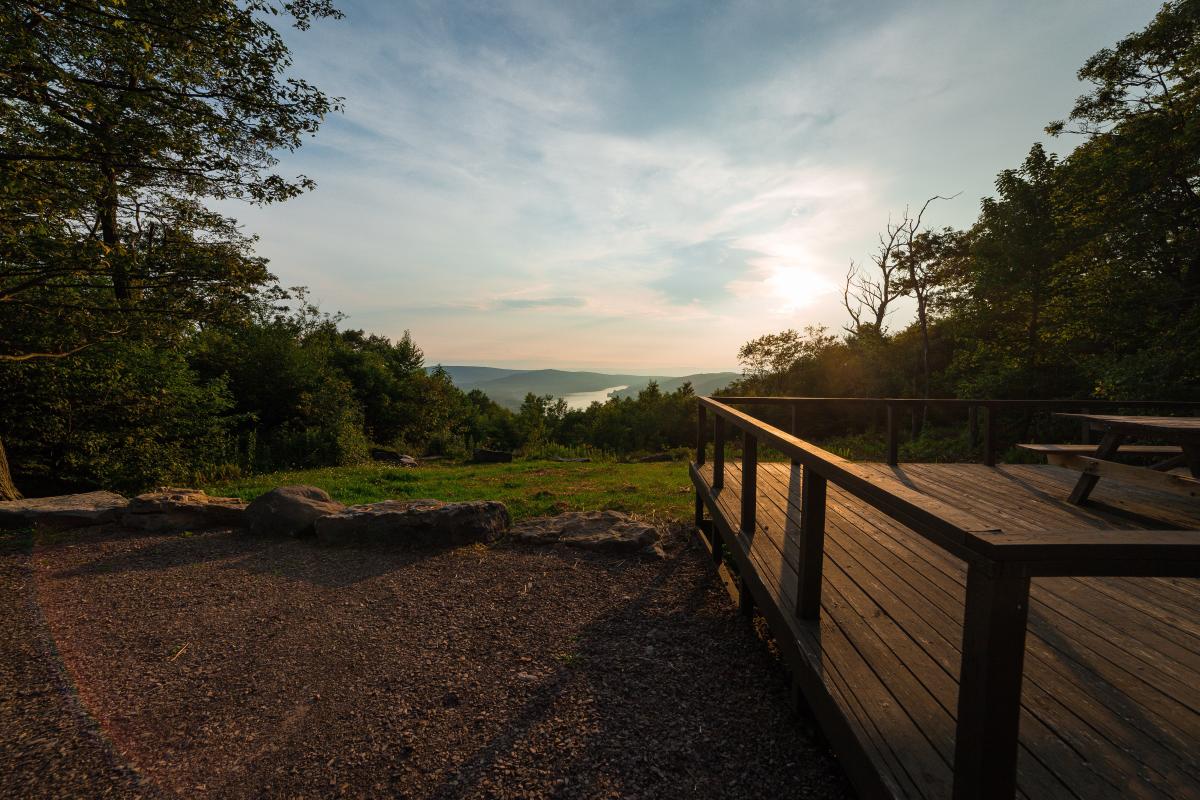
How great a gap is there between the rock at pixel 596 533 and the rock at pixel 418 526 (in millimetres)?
410

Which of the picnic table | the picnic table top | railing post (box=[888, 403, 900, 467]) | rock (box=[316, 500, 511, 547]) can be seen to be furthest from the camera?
railing post (box=[888, 403, 900, 467])

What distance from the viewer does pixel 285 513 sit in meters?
6.03

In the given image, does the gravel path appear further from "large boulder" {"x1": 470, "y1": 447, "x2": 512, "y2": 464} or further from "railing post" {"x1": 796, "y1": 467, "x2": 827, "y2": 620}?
"large boulder" {"x1": 470, "y1": 447, "x2": 512, "y2": 464}

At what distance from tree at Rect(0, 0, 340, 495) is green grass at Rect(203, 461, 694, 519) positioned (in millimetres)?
3615

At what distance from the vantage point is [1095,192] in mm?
11359

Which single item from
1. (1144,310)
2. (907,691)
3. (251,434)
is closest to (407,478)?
(251,434)

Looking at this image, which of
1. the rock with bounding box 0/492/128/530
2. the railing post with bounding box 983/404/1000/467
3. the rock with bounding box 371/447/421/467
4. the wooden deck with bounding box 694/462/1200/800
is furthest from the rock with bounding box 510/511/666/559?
the rock with bounding box 371/447/421/467

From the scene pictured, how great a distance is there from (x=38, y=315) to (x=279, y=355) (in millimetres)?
9428

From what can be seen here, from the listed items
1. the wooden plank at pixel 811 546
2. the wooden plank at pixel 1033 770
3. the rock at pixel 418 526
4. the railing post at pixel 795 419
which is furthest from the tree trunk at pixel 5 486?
the railing post at pixel 795 419

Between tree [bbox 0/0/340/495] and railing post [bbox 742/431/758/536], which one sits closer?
railing post [bbox 742/431/758/536]

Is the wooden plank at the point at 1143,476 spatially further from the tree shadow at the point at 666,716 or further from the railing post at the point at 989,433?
the tree shadow at the point at 666,716

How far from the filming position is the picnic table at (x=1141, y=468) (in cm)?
365

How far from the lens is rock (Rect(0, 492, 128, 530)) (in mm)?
5953

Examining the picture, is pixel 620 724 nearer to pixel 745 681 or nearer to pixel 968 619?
pixel 745 681
